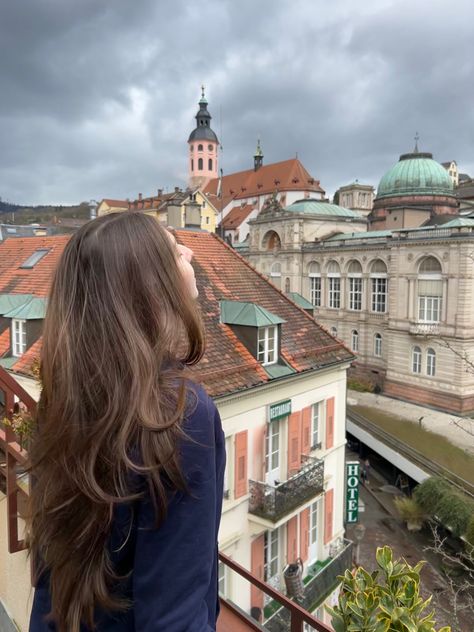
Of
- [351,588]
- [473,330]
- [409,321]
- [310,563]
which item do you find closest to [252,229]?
[409,321]

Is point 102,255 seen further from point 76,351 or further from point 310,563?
point 310,563

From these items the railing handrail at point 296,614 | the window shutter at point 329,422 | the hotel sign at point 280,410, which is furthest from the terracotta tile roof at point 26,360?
the railing handrail at point 296,614

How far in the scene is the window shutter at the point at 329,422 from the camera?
519 inches

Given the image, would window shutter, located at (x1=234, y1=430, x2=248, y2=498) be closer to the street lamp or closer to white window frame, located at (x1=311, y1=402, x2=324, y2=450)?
white window frame, located at (x1=311, y1=402, x2=324, y2=450)

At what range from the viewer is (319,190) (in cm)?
7231

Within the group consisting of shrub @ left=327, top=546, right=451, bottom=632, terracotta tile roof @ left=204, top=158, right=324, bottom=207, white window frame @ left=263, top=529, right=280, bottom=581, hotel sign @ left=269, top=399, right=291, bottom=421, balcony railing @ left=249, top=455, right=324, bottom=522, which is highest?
terracotta tile roof @ left=204, top=158, right=324, bottom=207

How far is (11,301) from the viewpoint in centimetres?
1253

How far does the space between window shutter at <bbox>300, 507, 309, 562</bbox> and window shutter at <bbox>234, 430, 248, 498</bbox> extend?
240cm

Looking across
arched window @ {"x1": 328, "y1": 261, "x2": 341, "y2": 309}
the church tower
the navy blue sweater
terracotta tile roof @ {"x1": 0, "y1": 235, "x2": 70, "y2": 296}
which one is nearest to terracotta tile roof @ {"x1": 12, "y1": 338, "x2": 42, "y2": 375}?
terracotta tile roof @ {"x1": 0, "y1": 235, "x2": 70, "y2": 296}

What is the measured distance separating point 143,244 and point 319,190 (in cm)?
7396

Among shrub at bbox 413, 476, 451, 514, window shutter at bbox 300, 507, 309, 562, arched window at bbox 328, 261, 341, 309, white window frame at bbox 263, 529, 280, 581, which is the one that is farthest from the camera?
arched window at bbox 328, 261, 341, 309

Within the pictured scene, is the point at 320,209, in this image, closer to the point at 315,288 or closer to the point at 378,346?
the point at 315,288

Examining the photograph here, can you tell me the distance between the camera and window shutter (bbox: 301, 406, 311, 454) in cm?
1225

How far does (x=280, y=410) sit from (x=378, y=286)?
26.3m
